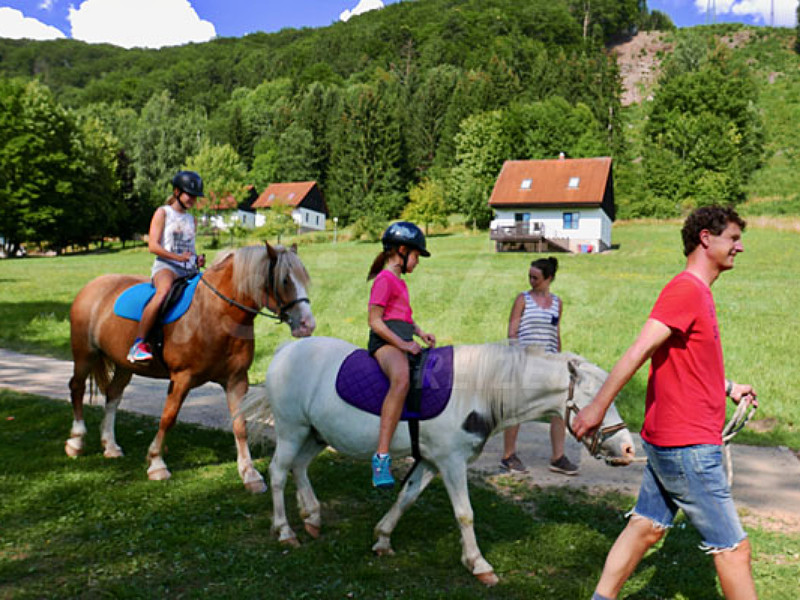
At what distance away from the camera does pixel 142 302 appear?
6727 millimetres

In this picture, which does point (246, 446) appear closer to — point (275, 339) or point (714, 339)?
point (714, 339)

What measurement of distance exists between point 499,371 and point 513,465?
3120 millimetres

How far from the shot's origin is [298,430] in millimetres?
5105

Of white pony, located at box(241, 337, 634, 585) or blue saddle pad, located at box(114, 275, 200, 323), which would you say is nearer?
white pony, located at box(241, 337, 634, 585)

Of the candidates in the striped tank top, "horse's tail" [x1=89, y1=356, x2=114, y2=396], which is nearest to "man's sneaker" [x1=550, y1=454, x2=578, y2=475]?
the striped tank top

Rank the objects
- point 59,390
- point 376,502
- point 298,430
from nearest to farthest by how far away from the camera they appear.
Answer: point 298,430, point 376,502, point 59,390

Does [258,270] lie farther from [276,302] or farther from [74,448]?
[74,448]

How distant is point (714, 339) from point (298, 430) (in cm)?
337

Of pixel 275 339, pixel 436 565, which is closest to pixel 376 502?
pixel 436 565

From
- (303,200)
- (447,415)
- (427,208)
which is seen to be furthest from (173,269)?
(303,200)

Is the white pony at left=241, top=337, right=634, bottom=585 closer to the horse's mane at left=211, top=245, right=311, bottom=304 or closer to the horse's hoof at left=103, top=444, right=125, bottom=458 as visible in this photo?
the horse's mane at left=211, top=245, right=311, bottom=304

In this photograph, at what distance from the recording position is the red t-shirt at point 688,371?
3.16 meters

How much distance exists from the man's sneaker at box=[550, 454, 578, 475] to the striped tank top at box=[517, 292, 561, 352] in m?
1.37

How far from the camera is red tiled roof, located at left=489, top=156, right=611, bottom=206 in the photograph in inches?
1866
